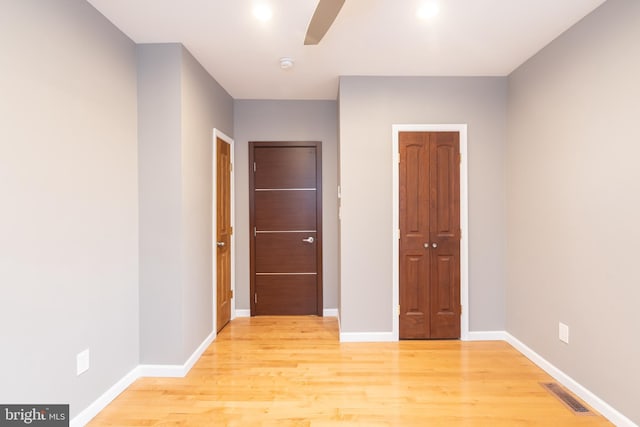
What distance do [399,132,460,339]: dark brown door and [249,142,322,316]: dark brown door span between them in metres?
1.22

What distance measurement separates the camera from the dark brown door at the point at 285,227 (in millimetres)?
4215

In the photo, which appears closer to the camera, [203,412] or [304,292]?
[203,412]

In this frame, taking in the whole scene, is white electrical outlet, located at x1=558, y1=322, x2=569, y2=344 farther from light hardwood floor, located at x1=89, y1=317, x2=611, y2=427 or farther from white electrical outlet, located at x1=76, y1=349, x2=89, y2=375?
white electrical outlet, located at x1=76, y1=349, x2=89, y2=375

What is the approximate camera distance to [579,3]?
2197 millimetres

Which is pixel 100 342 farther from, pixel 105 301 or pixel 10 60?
pixel 10 60

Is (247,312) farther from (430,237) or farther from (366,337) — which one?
(430,237)

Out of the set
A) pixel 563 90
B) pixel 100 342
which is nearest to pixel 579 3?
pixel 563 90

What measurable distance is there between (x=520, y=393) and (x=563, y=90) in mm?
2303

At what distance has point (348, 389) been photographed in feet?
8.14

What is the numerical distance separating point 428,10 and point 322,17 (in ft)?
3.09

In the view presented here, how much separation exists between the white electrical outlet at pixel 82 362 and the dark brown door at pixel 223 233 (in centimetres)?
149

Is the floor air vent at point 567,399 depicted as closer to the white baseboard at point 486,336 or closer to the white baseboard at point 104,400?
the white baseboard at point 486,336

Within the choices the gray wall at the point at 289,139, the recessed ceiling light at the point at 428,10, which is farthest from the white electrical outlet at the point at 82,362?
the recessed ceiling light at the point at 428,10

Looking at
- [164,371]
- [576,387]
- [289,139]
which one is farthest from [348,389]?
[289,139]
